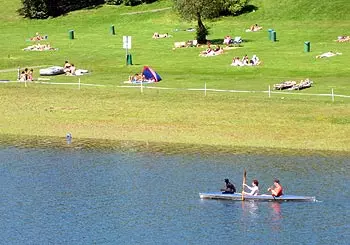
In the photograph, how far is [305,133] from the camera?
7731 cm

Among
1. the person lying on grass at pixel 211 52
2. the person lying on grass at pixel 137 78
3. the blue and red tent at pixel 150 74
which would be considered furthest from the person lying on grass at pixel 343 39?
the person lying on grass at pixel 137 78

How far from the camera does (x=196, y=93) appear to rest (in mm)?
93062

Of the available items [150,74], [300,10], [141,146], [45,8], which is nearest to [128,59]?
[150,74]

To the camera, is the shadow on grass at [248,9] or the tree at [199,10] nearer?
the tree at [199,10]

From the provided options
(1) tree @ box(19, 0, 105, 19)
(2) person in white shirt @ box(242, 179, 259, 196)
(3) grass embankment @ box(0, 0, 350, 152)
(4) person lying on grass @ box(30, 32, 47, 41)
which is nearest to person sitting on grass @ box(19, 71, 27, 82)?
(3) grass embankment @ box(0, 0, 350, 152)

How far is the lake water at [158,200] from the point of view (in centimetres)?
5294

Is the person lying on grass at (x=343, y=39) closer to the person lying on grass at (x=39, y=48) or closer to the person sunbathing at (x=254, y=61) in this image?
the person sunbathing at (x=254, y=61)

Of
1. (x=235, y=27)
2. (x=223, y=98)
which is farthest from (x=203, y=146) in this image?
(x=235, y=27)

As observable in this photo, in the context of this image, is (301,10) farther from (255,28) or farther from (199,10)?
(199,10)

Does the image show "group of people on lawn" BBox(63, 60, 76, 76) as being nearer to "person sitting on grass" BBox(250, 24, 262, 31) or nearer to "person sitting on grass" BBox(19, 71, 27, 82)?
"person sitting on grass" BBox(19, 71, 27, 82)

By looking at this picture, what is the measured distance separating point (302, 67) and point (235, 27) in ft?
126

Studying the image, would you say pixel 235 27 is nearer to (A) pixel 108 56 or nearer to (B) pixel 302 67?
(A) pixel 108 56

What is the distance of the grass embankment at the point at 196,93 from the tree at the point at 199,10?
13.1 ft

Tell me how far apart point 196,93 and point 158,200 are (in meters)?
34.0
